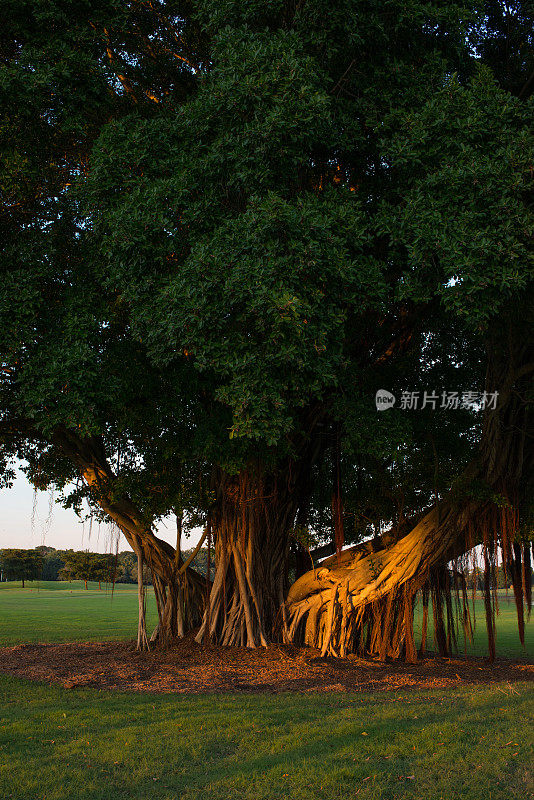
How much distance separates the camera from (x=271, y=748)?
5.32m

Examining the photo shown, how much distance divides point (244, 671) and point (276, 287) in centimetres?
579

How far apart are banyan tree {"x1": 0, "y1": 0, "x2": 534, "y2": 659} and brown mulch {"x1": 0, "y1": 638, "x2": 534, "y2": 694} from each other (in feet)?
2.06

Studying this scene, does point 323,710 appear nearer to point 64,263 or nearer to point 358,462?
point 358,462

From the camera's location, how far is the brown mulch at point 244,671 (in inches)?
340

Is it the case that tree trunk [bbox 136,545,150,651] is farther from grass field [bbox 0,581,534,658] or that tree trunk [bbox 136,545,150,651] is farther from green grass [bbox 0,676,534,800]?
green grass [bbox 0,676,534,800]

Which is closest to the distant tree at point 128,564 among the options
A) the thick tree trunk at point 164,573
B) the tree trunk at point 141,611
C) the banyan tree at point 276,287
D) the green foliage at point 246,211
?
the tree trunk at point 141,611

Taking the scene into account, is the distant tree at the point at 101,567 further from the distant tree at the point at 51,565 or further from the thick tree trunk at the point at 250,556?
the thick tree trunk at the point at 250,556

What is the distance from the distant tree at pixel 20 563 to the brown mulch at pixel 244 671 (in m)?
45.8

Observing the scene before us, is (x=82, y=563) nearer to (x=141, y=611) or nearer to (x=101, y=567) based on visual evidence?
(x=101, y=567)

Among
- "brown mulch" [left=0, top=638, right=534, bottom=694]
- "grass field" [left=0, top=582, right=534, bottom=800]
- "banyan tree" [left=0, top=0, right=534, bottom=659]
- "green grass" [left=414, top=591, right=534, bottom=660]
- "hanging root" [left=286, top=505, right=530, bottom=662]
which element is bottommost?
"green grass" [left=414, top=591, right=534, bottom=660]

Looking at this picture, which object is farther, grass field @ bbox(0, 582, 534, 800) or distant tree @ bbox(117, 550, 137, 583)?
distant tree @ bbox(117, 550, 137, 583)

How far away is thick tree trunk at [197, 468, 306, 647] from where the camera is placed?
11.1m

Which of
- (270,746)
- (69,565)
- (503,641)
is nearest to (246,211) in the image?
(270,746)

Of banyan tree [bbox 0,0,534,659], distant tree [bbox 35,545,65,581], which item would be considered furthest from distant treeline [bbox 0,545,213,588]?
banyan tree [bbox 0,0,534,659]
